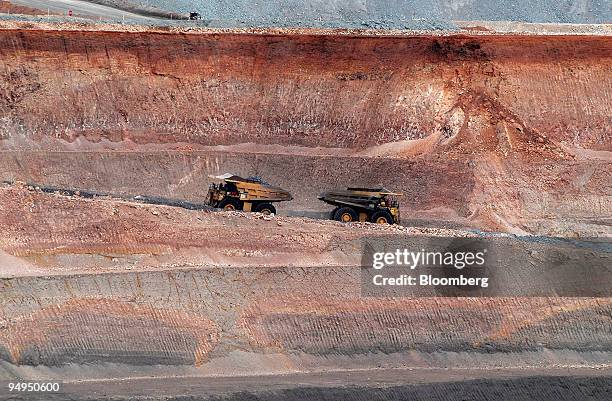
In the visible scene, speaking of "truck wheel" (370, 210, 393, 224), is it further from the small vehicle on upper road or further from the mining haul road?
the mining haul road

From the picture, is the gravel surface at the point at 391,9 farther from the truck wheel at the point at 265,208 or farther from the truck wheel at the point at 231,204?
the truck wheel at the point at 231,204

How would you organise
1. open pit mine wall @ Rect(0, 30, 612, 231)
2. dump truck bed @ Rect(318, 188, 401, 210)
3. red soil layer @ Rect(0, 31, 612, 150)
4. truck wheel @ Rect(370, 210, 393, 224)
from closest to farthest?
truck wheel @ Rect(370, 210, 393, 224) < dump truck bed @ Rect(318, 188, 401, 210) < open pit mine wall @ Rect(0, 30, 612, 231) < red soil layer @ Rect(0, 31, 612, 150)

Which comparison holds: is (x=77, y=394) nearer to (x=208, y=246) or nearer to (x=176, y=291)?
(x=176, y=291)

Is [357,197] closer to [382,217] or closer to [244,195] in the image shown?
[382,217]

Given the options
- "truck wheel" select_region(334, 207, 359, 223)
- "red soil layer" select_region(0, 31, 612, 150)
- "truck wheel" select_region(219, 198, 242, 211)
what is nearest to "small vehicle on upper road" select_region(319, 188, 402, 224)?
"truck wheel" select_region(334, 207, 359, 223)

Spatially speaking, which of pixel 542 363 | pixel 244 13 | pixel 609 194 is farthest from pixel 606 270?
pixel 244 13

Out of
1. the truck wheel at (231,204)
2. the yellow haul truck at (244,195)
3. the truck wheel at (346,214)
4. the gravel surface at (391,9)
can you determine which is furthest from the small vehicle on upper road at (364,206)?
the gravel surface at (391,9)
